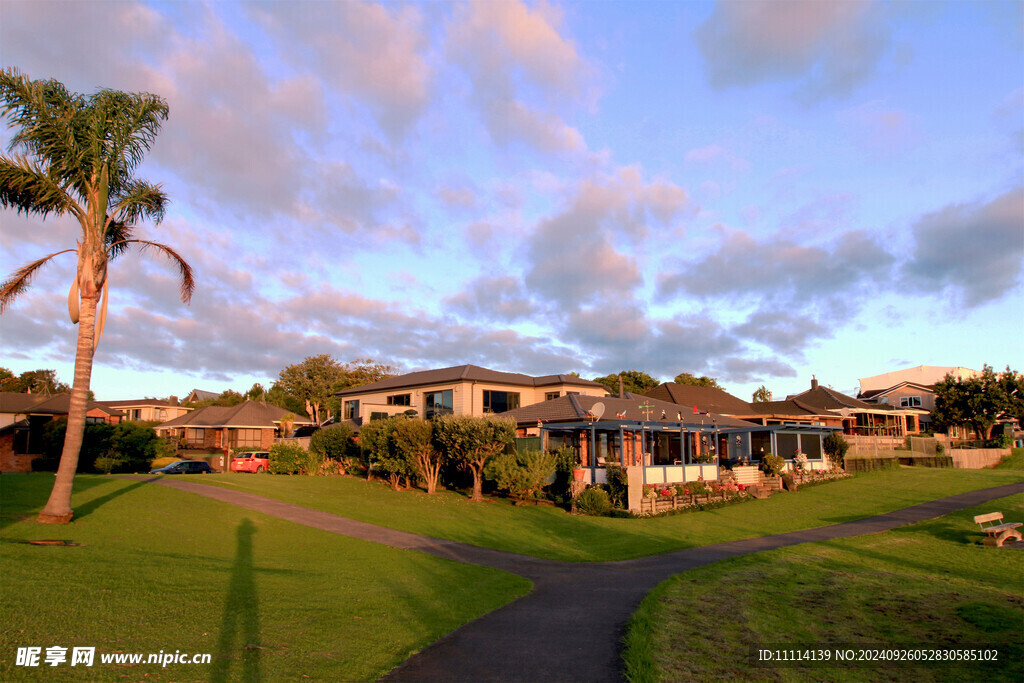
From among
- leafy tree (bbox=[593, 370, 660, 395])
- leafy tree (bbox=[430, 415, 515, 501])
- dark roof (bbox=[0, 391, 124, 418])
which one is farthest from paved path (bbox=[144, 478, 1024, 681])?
leafy tree (bbox=[593, 370, 660, 395])

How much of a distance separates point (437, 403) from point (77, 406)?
2868 cm

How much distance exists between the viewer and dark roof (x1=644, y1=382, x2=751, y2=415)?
2002 inches

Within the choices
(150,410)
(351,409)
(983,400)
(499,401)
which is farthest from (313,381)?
(983,400)

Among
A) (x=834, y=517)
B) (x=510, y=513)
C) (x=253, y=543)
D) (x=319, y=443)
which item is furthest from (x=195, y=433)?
(x=834, y=517)

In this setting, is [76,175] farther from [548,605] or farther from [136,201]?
[548,605]

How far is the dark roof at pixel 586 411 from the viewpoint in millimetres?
30172

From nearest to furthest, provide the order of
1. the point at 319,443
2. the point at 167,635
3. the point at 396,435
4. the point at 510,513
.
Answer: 1. the point at 167,635
2. the point at 510,513
3. the point at 396,435
4. the point at 319,443

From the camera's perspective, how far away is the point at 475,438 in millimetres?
25750

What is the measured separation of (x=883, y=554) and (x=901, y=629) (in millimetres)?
6991

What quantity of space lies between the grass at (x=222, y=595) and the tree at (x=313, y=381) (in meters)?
65.3

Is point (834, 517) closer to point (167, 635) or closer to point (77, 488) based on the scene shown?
point (167, 635)

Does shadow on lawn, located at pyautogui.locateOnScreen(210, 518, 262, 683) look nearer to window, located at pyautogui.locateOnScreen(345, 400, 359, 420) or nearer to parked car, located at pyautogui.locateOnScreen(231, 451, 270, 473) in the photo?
parked car, located at pyautogui.locateOnScreen(231, 451, 270, 473)

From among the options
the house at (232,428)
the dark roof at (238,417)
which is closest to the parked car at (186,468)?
the house at (232,428)

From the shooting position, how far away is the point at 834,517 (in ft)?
78.8
